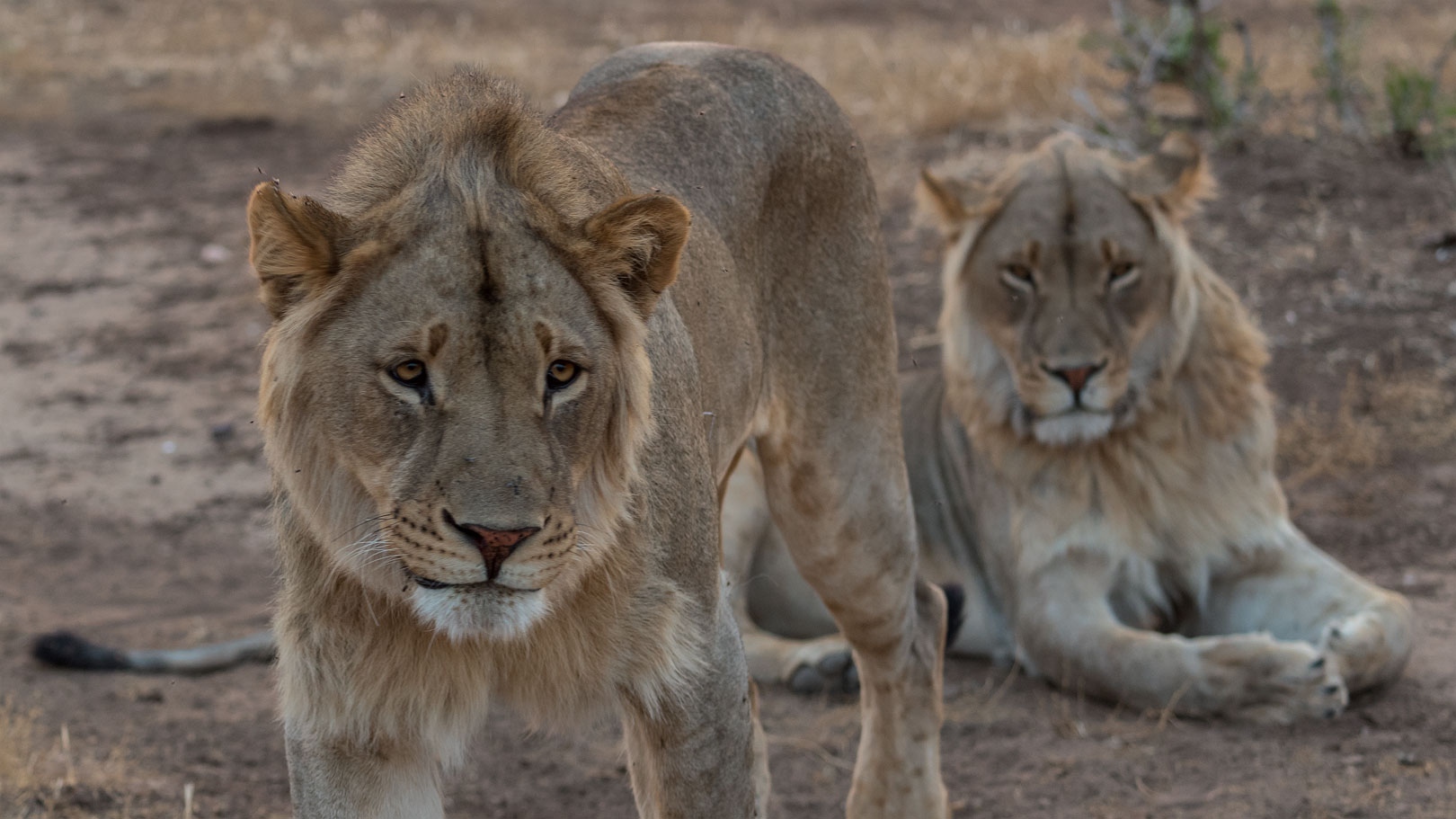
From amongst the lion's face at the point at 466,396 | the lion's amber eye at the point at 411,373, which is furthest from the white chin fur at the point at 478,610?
the lion's amber eye at the point at 411,373

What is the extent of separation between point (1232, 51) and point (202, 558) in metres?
7.21

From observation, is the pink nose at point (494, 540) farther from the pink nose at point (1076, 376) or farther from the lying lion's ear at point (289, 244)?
the pink nose at point (1076, 376)

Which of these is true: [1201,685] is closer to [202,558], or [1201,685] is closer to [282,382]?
[282,382]

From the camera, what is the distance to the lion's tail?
4.23 metres

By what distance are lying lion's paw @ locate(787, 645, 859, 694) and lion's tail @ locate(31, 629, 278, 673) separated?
1.44 meters

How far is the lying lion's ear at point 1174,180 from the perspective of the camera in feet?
14.6

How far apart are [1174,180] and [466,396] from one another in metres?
3.03

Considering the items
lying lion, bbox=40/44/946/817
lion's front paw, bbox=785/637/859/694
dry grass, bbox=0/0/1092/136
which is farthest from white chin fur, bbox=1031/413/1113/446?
dry grass, bbox=0/0/1092/136

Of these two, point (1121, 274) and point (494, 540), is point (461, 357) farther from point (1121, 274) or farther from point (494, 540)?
point (1121, 274)

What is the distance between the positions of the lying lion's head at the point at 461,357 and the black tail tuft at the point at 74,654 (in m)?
2.30

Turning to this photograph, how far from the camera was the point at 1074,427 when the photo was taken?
4434 millimetres

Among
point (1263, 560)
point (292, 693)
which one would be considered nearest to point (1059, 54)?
point (1263, 560)

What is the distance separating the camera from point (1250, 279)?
6.51 meters

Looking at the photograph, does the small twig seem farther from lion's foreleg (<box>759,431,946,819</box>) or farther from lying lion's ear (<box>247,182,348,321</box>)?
lying lion's ear (<box>247,182,348,321</box>)
